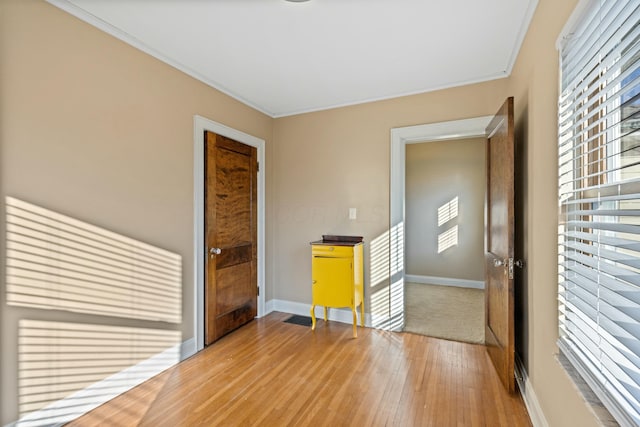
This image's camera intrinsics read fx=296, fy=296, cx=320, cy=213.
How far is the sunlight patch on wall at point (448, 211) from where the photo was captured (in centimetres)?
482

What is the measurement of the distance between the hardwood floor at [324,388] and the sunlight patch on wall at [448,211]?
98.8 inches

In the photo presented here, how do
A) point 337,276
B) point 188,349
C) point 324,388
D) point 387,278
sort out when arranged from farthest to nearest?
point 387,278
point 337,276
point 188,349
point 324,388

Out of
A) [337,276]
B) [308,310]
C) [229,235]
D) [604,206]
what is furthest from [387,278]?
[604,206]

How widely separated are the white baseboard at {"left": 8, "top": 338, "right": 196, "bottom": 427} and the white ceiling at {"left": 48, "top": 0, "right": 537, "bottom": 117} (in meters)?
2.33

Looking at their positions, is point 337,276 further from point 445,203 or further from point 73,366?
point 445,203

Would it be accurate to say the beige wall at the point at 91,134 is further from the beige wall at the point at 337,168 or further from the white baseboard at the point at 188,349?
the beige wall at the point at 337,168

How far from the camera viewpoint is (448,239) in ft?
16.1

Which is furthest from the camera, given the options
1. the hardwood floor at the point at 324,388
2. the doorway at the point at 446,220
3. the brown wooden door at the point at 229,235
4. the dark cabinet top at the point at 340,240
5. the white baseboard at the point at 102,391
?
the doorway at the point at 446,220

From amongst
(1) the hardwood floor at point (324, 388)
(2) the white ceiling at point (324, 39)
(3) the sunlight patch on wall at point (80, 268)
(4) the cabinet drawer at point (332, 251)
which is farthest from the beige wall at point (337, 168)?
(3) the sunlight patch on wall at point (80, 268)

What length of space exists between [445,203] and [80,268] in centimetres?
471

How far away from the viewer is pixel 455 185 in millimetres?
4812

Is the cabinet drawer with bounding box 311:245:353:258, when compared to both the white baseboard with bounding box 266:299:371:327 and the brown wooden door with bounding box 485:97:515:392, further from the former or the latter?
the brown wooden door with bounding box 485:97:515:392

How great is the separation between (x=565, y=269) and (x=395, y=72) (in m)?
2.02

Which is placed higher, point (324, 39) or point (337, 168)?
point (324, 39)
